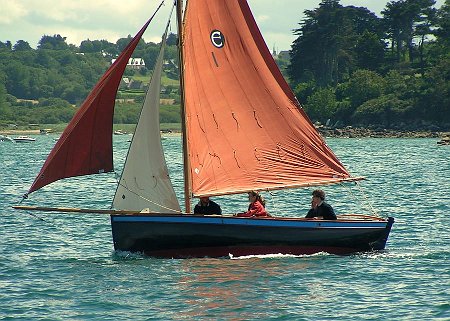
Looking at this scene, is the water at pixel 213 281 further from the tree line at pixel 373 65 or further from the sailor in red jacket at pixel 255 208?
the tree line at pixel 373 65

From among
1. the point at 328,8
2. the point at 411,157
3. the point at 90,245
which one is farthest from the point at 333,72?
the point at 90,245

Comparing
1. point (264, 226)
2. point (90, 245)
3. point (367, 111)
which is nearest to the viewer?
point (264, 226)

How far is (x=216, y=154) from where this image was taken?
27.5m

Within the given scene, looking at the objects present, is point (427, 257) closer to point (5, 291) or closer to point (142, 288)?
point (142, 288)

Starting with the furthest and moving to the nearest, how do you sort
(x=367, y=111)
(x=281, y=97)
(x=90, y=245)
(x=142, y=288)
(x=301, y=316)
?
(x=367, y=111) < (x=90, y=245) < (x=281, y=97) < (x=142, y=288) < (x=301, y=316)

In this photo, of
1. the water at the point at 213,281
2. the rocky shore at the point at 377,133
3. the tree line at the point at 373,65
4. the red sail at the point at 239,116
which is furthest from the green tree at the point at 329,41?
the red sail at the point at 239,116

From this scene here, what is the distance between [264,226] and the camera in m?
26.6

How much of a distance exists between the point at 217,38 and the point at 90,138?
430 centimetres

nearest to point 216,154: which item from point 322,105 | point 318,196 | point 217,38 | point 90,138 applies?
point 318,196

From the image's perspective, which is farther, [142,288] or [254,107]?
[254,107]

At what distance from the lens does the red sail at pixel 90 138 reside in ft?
84.6

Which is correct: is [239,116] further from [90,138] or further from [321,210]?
[90,138]

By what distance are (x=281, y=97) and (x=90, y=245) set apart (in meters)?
7.35

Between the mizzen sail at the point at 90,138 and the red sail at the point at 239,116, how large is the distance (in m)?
1.96
